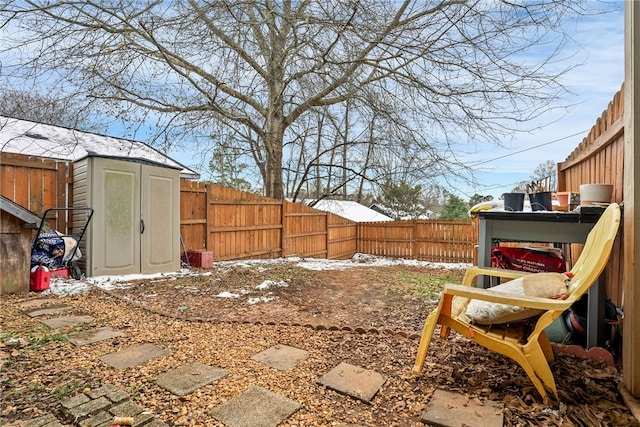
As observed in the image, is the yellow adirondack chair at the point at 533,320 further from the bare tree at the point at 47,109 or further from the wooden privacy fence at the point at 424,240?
the wooden privacy fence at the point at 424,240

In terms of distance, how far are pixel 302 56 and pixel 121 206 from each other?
12.5ft

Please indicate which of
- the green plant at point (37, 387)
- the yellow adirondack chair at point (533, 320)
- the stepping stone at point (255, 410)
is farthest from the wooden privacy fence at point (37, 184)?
the yellow adirondack chair at point (533, 320)

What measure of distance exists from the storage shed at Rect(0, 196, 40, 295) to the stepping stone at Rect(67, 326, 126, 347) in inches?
67.8

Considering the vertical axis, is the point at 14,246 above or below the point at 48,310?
above

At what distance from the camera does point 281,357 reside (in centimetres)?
210

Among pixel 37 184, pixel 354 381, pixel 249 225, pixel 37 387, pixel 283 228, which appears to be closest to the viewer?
pixel 37 387

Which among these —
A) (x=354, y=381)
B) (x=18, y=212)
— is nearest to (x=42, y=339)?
(x=18, y=212)

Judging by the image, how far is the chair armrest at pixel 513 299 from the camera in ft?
4.76

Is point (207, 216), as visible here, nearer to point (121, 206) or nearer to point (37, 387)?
point (121, 206)

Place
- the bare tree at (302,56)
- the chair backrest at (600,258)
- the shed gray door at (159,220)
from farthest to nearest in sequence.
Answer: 1. the shed gray door at (159,220)
2. the bare tree at (302,56)
3. the chair backrest at (600,258)

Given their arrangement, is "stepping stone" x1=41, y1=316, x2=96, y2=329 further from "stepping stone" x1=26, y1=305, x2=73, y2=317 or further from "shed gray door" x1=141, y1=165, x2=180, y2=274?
"shed gray door" x1=141, y1=165, x2=180, y2=274

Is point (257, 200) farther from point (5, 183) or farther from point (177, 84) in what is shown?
point (5, 183)

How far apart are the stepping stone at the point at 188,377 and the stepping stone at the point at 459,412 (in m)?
1.17

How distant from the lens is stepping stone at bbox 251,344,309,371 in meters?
1.99
